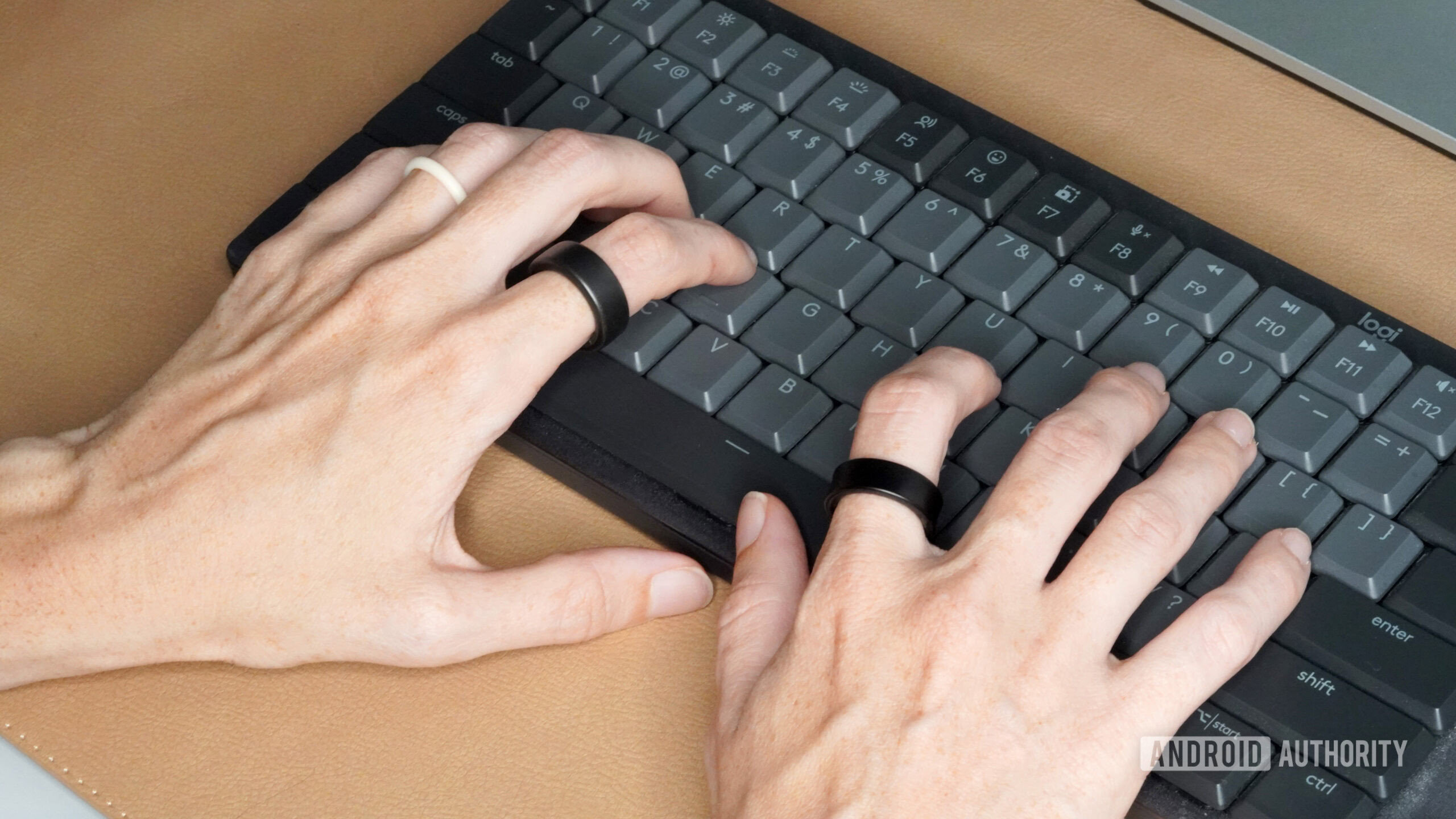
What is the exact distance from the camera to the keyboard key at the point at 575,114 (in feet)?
2.62

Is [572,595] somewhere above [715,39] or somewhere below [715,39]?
below

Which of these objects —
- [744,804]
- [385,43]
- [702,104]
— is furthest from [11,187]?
[744,804]

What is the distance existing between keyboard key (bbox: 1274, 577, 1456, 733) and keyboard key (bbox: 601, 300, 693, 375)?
1.03 feet

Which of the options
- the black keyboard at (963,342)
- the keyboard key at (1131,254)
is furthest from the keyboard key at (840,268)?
the keyboard key at (1131,254)

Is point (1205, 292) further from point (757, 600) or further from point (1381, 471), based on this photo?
point (757, 600)

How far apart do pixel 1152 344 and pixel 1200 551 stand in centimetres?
11

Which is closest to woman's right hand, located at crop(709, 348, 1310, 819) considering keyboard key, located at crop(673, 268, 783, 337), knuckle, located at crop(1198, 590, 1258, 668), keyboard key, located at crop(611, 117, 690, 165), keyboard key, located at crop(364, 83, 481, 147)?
knuckle, located at crop(1198, 590, 1258, 668)

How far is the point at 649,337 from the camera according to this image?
728 millimetres

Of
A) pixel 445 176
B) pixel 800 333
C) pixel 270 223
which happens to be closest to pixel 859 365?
pixel 800 333

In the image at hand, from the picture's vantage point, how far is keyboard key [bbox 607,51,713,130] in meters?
0.80

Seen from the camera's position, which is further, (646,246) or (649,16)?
(649,16)

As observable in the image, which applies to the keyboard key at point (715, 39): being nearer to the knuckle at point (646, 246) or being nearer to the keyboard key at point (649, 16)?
the keyboard key at point (649, 16)

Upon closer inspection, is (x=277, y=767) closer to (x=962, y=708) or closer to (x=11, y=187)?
(x=962, y=708)

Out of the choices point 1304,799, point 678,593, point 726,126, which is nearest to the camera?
point 1304,799
